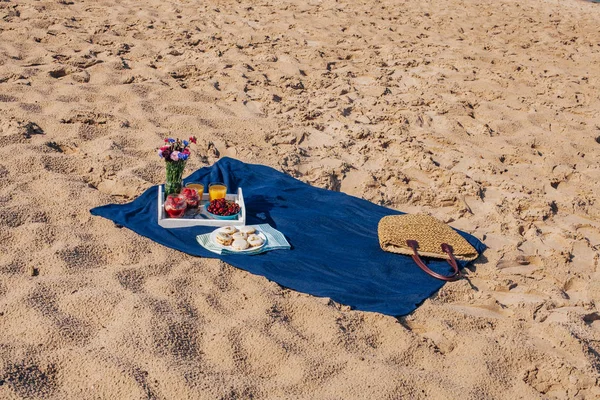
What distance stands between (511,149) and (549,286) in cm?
181

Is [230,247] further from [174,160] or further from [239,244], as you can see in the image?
[174,160]

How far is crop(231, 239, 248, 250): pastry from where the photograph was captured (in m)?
3.41

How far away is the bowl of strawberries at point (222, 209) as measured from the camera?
3.70 metres

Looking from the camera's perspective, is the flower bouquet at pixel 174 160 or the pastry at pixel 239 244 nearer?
the pastry at pixel 239 244

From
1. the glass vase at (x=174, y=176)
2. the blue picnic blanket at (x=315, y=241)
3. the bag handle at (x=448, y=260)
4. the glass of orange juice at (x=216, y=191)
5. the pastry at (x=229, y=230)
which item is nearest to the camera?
the blue picnic blanket at (x=315, y=241)

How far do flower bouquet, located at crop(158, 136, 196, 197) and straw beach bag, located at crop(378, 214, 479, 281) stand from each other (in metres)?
1.21

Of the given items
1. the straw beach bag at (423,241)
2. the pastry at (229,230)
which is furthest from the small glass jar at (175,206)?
the straw beach bag at (423,241)

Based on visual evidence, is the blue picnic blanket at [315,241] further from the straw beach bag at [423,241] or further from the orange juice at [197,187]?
the orange juice at [197,187]

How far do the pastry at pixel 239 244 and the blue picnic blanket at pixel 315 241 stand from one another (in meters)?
0.07

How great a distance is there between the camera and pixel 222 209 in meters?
3.71

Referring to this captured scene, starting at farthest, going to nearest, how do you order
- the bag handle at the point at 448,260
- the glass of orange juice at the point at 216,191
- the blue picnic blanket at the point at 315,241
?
1. the glass of orange juice at the point at 216,191
2. the bag handle at the point at 448,260
3. the blue picnic blanket at the point at 315,241

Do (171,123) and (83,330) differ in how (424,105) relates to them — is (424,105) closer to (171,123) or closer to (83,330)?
(171,123)

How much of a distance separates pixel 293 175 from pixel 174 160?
1.10 m

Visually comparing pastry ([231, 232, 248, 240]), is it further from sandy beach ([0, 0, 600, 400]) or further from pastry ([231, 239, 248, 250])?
sandy beach ([0, 0, 600, 400])
